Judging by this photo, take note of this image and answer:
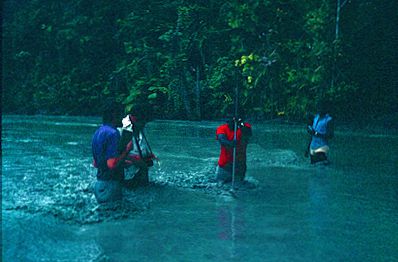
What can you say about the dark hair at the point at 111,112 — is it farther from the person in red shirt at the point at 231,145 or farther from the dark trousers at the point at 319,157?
the dark trousers at the point at 319,157

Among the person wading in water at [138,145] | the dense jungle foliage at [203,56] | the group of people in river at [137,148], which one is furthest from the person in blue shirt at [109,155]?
the dense jungle foliage at [203,56]

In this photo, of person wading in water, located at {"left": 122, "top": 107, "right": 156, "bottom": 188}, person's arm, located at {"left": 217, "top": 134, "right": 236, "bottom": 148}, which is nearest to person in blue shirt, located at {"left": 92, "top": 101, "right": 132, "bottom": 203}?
person wading in water, located at {"left": 122, "top": 107, "right": 156, "bottom": 188}

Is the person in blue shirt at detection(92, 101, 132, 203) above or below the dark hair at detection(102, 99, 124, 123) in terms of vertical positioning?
below

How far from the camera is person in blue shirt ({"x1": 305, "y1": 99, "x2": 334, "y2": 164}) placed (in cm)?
1323

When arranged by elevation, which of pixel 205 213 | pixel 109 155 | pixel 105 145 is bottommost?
pixel 205 213

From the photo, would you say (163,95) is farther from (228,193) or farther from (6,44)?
(228,193)

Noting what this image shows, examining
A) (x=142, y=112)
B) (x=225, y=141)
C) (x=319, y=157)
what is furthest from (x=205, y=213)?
(x=319, y=157)

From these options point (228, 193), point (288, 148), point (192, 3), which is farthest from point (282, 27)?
point (228, 193)

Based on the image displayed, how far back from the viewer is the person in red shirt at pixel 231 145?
386 inches

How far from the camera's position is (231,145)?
960 centimetres

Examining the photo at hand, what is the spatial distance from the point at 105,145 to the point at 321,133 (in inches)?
296

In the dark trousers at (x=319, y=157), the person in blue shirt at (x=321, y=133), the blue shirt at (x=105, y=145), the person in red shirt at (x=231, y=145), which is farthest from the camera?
the dark trousers at (x=319, y=157)

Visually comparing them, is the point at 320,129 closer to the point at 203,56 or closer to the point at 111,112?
the point at 111,112

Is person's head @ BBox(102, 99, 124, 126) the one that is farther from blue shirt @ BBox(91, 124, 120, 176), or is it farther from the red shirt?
the red shirt
